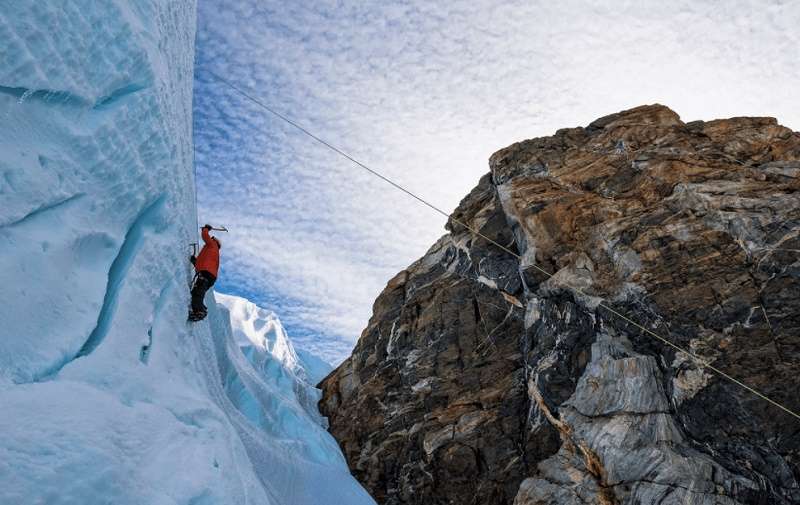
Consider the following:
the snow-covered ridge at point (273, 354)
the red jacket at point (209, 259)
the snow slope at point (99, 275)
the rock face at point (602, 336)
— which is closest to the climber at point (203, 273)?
the red jacket at point (209, 259)

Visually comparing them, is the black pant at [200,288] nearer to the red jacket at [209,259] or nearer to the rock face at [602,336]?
the red jacket at [209,259]

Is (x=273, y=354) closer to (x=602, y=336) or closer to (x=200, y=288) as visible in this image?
(x=200, y=288)

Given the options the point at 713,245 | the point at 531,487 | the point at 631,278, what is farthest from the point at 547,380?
the point at 713,245

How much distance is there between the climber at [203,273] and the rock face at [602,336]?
9679 millimetres

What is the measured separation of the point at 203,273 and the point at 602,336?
1084 cm

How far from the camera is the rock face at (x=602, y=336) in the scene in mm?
11602

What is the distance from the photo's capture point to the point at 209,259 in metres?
9.53

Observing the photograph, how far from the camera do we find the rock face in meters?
11.6

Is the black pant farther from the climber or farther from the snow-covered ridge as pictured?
the snow-covered ridge

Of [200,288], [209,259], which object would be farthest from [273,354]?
[200,288]

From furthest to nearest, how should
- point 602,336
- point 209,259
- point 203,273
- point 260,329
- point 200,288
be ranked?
point 260,329 < point 602,336 < point 209,259 < point 203,273 < point 200,288

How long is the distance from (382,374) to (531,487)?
23.6ft

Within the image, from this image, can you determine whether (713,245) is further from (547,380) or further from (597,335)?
(547,380)

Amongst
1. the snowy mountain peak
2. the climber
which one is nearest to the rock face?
the snowy mountain peak
